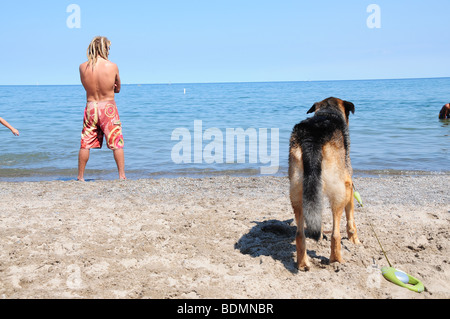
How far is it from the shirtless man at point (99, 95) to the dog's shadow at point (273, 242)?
12.1 feet

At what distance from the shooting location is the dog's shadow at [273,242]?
3.57m

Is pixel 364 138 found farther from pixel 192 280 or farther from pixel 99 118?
pixel 192 280

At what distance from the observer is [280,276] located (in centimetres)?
320

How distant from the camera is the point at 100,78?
675 centimetres

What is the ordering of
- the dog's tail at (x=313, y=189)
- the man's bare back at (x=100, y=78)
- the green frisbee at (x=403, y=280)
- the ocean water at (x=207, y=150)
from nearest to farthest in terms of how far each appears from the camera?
the green frisbee at (x=403, y=280) → the dog's tail at (x=313, y=189) → the man's bare back at (x=100, y=78) → the ocean water at (x=207, y=150)

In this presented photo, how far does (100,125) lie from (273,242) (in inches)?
169

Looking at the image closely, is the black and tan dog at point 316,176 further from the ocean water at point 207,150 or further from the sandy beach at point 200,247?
the ocean water at point 207,150

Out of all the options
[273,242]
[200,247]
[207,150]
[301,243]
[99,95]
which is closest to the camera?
[301,243]
